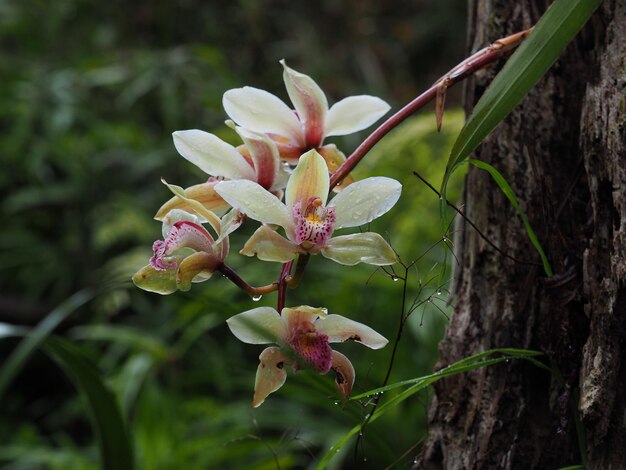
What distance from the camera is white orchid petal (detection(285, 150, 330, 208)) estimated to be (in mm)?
537

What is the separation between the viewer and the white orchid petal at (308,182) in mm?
537

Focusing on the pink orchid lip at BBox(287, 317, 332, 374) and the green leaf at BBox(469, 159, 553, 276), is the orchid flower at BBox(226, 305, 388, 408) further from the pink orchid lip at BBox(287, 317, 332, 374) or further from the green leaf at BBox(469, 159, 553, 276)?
the green leaf at BBox(469, 159, 553, 276)

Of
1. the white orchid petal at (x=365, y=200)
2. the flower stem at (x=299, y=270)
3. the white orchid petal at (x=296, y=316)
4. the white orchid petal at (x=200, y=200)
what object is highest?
the white orchid petal at (x=200, y=200)

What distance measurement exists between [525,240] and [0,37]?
2872 millimetres

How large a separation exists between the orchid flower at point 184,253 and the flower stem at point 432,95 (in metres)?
0.10

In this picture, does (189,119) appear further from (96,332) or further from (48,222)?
(96,332)

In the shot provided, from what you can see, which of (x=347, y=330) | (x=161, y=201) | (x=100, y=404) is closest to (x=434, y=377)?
(x=347, y=330)

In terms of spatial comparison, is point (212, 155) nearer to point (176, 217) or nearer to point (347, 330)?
point (176, 217)

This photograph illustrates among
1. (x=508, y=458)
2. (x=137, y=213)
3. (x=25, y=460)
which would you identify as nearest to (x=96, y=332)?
(x=25, y=460)

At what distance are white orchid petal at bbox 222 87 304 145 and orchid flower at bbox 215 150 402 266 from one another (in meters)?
0.07

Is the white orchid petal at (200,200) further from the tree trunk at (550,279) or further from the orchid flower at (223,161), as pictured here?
the tree trunk at (550,279)

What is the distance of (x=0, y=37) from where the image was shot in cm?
301

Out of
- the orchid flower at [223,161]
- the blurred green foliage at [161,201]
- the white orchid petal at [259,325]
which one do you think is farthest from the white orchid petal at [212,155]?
the blurred green foliage at [161,201]

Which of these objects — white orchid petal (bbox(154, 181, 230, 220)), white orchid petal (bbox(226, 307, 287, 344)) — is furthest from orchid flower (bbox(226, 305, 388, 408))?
white orchid petal (bbox(154, 181, 230, 220))
